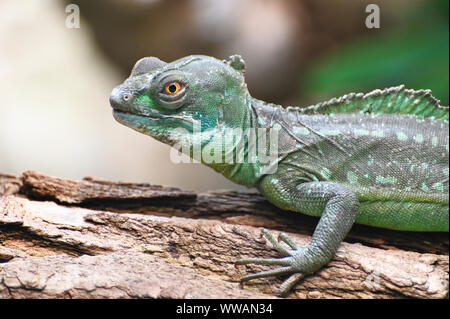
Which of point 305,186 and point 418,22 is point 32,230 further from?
point 418,22

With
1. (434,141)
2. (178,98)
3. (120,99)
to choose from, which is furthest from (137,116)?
(434,141)

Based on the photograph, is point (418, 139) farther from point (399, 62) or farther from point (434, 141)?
point (399, 62)

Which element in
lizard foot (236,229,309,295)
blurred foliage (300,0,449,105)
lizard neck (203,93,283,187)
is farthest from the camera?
blurred foliage (300,0,449,105)

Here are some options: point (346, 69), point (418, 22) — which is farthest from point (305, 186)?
point (418, 22)

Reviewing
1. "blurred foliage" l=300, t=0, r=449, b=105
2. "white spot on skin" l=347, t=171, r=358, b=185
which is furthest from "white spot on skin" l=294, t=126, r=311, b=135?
"blurred foliage" l=300, t=0, r=449, b=105

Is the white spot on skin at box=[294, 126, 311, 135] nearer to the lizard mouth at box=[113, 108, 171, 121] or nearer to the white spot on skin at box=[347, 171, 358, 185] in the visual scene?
the white spot on skin at box=[347, 171, 358, 185]

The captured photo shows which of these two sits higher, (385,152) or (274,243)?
(385,152)
